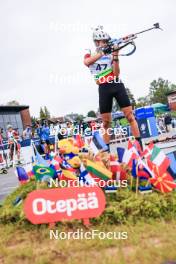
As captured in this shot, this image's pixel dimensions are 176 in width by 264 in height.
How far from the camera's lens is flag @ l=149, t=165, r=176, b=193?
3.47 metres

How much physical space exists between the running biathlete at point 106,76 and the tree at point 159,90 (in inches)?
3274

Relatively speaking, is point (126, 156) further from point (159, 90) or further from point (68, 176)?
point (159, 90)

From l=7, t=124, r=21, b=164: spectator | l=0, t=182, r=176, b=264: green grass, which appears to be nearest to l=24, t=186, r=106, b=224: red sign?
l=0, t=182, r=176, b=264: green grass

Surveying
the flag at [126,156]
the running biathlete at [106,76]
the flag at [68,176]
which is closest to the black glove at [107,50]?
the running biathlete at [106,76]

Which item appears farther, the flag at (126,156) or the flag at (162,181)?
the flag at (126,156)

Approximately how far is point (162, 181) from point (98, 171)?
0.59m

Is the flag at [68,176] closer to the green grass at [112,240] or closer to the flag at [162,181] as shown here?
the green grass at [112,240]

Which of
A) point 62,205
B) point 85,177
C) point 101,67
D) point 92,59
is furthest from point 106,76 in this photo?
point 62,205

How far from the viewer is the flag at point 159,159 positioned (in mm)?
3617

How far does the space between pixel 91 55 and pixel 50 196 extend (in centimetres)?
265

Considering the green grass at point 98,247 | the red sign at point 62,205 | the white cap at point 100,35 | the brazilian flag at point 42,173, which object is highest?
the white cap at point 100,35

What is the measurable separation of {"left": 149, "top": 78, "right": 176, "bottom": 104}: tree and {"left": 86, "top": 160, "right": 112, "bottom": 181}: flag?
280ft
